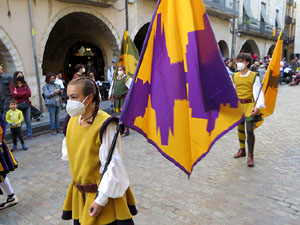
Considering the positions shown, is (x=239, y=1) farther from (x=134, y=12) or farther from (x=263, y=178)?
(x=263, y=178)

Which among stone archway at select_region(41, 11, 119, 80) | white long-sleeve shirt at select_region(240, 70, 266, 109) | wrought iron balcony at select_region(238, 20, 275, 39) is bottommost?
white long-sleeve shirt at select_region(240, 70, 266, 109)

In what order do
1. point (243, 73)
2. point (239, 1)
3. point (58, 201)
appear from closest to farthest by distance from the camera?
point (58, 201) < point (243, 73) < point (239, 1)

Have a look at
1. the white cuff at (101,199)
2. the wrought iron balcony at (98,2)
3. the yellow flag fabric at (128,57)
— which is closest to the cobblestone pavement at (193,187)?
the white cuff at (101,199)

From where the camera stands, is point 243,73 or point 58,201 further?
point 243,73

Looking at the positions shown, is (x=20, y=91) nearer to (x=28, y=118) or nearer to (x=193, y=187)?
(x=28, y=118)

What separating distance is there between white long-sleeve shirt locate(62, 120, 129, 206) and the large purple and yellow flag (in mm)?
157

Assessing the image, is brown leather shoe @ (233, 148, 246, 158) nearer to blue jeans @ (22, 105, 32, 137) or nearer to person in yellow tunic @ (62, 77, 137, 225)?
person in yellow tunic @ (62, 77, 137, 225)

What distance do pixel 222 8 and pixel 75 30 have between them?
10.1m

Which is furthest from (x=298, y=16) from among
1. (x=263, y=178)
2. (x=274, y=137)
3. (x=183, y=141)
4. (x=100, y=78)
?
(x=183, y=141)

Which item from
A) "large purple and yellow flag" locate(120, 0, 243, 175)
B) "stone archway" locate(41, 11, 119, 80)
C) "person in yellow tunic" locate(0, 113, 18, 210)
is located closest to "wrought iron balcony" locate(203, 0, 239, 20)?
"stone archway" locate(41, 11, 119, 80)

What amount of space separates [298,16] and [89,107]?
4290 cm

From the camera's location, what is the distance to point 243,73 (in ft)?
15.1

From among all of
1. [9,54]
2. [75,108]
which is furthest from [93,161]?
[9,54]

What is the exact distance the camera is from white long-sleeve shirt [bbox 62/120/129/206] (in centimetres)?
176
